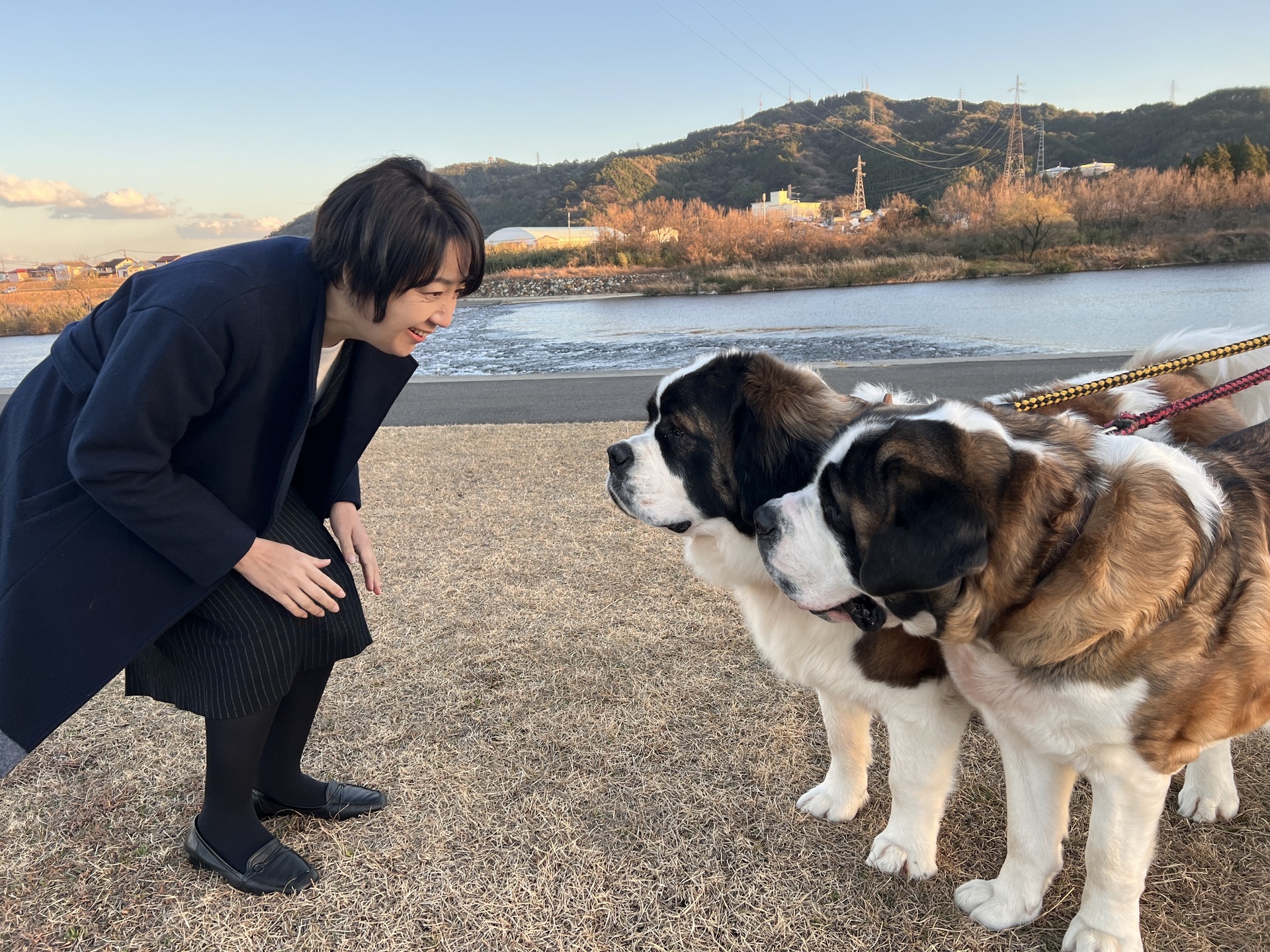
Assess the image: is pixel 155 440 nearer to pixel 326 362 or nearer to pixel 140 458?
pixel 140 458

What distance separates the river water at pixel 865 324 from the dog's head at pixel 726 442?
7.53m

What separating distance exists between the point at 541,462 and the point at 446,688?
381cm

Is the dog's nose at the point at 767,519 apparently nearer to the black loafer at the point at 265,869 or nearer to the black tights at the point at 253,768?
the black tights at the point at 253,768

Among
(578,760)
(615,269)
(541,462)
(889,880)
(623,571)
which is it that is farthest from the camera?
(615,269)

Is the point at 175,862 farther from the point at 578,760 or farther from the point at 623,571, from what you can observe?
the point at 623,571

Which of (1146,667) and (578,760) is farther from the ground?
(1146,667)

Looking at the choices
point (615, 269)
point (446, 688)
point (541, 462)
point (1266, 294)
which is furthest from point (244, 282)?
point (615, 269)

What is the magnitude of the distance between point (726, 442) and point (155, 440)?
5.04 feet

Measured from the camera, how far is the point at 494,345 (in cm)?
1975

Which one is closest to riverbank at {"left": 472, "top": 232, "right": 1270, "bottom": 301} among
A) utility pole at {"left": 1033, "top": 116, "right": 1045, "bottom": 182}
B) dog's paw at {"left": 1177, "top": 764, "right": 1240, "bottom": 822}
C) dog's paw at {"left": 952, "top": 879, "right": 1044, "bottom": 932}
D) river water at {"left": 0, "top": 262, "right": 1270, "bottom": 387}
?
river water at {"left": 0, "top": 262, "right": 1270, "bottom": 387}

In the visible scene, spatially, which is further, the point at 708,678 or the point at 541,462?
the point at 541,462

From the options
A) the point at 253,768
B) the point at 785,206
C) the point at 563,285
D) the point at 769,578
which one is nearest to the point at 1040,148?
the point at 785,206

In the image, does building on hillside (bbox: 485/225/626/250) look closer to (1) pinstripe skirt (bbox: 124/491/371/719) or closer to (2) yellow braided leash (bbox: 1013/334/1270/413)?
(2) yellow braided leash (bbox: 1013/334/1270/413)

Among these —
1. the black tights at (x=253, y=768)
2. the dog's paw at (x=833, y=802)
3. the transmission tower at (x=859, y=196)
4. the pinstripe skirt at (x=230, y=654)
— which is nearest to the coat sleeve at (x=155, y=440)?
the pinstripe skirt at (x=230, y=654)
